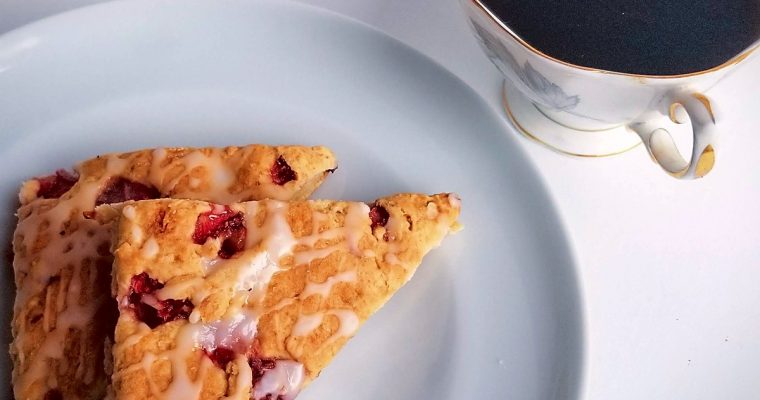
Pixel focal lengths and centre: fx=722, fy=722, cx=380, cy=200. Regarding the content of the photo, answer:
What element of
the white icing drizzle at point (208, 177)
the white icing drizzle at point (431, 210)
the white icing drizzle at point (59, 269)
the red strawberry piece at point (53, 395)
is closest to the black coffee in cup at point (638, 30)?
the white icing drizzle at point (431, 210)

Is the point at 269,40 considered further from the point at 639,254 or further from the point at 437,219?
the point at 639,254

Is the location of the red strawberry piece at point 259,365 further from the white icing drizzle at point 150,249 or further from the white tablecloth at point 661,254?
the white tablecloth at point 661,254

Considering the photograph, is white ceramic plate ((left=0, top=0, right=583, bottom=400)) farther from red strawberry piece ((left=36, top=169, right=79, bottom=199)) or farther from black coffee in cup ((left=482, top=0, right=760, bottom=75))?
black coffee in cup ((left=482, top=0, right=760, bottom=75))

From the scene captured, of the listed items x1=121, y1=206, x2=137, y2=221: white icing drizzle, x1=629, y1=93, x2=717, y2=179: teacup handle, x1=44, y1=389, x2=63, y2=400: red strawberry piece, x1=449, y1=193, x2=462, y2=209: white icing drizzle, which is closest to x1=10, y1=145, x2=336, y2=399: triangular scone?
x1=44, y1=389, x2=63, y2=400: red strawberry piece

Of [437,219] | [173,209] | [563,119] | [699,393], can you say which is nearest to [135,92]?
[173,209]

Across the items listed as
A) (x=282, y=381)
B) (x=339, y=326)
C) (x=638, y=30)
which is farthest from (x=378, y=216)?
(x=638, y=30)

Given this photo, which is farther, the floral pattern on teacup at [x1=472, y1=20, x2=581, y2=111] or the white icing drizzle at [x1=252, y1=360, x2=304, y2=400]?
the floral pattern on teacup at [x1=472, y1=20, x2=581, y2=111]

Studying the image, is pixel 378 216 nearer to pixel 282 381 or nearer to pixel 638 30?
pixel 282 381
